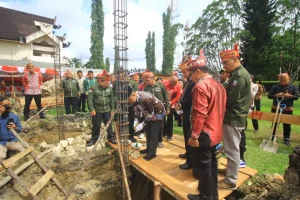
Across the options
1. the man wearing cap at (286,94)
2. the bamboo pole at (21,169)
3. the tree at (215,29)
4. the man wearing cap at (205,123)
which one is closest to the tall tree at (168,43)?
the tree at (215,29)

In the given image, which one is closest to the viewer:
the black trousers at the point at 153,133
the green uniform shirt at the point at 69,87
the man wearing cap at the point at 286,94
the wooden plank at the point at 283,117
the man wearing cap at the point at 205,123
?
the man wearing cap at the point at 205,123

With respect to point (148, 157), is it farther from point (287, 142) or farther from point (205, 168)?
point (287, 142)

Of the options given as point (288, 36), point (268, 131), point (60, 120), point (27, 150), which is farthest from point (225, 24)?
point (27, 150)

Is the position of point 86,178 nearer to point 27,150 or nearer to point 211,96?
point 27,150

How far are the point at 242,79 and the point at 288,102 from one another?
3485mm

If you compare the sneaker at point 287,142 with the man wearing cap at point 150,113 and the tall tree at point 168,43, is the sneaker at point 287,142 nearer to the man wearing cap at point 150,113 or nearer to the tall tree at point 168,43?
the man wearing cap at point 150,113

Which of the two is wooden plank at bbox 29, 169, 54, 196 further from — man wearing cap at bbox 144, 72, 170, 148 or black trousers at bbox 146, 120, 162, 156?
man wearing cap at bbox 144, 72, 170, 148

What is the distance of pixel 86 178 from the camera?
460 cm

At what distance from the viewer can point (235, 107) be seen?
2.81 m

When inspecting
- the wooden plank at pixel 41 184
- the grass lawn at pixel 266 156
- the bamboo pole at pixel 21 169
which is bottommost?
the wooden plank at pixel 41 184

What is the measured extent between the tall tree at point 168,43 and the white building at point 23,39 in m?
25.0

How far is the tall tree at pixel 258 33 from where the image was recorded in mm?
20359

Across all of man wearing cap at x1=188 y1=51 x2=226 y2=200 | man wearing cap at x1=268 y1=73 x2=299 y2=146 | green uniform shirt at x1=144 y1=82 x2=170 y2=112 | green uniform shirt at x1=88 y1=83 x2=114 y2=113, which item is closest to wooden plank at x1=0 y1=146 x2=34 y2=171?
green uniform shirt at x1=88 y1=83 x2=114 y2=113

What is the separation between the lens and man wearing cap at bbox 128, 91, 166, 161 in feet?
12.5
